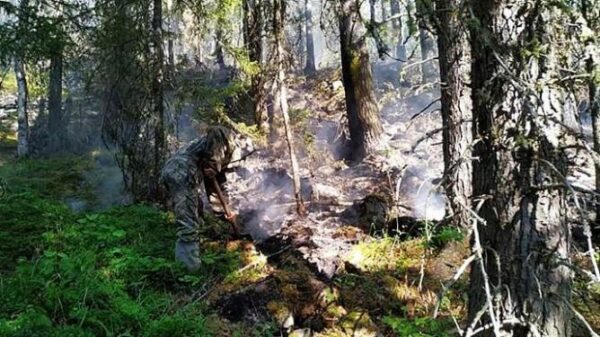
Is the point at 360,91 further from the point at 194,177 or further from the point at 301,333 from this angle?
the point at 301,333

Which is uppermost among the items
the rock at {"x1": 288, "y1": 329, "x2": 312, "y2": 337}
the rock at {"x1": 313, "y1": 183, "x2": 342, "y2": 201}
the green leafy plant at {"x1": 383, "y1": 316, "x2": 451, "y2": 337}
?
the rock at {"x1": 313, "y1": 183, "x2": 342, "y2": 201}

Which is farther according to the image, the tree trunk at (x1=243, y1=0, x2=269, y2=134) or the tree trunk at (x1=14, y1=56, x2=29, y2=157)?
the tree trunk at (x1=14, y1=56, x2=29, y2=157)

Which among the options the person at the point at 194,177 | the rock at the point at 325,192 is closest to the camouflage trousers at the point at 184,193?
the person at the point at 194,177

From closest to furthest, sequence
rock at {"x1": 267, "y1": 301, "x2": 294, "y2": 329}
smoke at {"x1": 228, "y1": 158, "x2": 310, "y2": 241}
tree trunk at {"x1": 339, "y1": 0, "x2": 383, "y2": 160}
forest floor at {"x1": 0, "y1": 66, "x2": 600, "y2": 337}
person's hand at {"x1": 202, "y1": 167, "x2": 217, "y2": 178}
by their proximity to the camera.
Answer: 1. forest floor at {"x1": 0, "y1": 66, "x2": 600, "y2": 337}
2. rock at {"x1": 267, "y1": 301, "x2": 294, "y2": 329}
3. person's hand at {"x1": 202, "y1": 167, "x2": 217, "y2": 178}
4. smoke at {"x1": 228, "y1": 158, "x2": 310, "y2": 241}
5. tree trunk at {"x1": 339, "y1": 0, "x2": 383, "y2": 160}

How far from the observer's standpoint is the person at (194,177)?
5926 mm

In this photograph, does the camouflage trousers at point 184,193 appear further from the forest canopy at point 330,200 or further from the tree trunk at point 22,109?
the tree trunk at point 22,109

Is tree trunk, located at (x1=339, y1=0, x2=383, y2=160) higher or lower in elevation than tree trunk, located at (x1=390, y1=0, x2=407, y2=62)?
lower

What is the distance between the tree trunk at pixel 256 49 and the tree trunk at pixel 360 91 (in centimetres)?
180

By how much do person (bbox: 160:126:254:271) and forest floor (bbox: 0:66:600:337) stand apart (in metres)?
0.31

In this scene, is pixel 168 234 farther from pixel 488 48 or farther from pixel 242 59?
pixel 488 48

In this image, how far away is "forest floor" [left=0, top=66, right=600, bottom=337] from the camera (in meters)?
4.42

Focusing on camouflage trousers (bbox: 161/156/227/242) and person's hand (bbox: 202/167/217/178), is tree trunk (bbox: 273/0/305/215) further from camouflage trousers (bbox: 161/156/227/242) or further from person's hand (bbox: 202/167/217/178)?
camouflage trousers (bbox: 161/156/227/242)

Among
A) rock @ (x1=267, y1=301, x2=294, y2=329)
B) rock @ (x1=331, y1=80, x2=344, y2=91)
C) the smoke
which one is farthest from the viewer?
rock @ (x1=331, y1=80, x2=344, y2=91)

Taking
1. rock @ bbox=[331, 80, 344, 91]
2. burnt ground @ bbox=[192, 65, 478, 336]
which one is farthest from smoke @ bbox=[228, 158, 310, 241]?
rock @ bbox=[331, 80, 344, 91]
